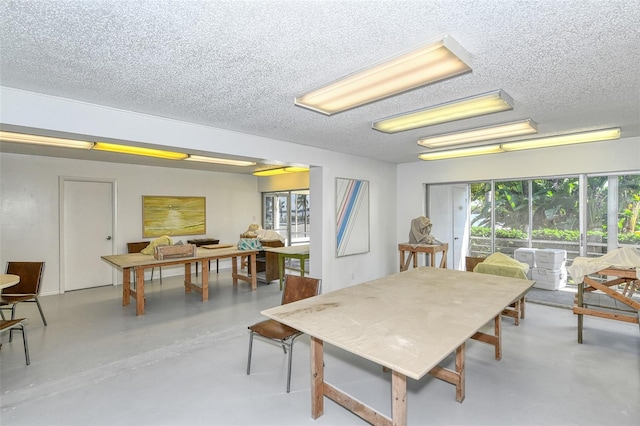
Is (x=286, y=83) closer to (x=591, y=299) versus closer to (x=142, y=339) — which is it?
(x=142, y=339)

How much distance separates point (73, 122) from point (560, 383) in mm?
4638

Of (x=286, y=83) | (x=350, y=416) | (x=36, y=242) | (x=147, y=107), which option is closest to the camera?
(x=350, y=416)

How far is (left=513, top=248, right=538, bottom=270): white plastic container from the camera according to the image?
17.1 ft

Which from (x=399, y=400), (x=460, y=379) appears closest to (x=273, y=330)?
(x=399, y=400)

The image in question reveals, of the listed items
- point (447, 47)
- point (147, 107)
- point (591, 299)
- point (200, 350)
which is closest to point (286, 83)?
point (447, 47)

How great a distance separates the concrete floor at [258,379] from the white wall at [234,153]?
183 cm

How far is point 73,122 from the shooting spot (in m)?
→ 2.66

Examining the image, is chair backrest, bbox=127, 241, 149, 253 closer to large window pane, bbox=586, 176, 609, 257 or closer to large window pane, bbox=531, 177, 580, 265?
large window pane, bbox=531, 177, 580, 265

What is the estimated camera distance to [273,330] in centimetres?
263

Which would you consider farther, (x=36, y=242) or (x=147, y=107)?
(x=36, y=242)

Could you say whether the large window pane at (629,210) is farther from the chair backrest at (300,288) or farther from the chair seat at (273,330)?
the chair seat at (273,330)

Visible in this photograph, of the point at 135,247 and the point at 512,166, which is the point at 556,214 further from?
the point at 135,247

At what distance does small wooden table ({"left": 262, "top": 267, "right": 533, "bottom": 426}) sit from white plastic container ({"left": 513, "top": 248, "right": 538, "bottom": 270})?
8.60 ft

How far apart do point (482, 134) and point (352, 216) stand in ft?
7.77
